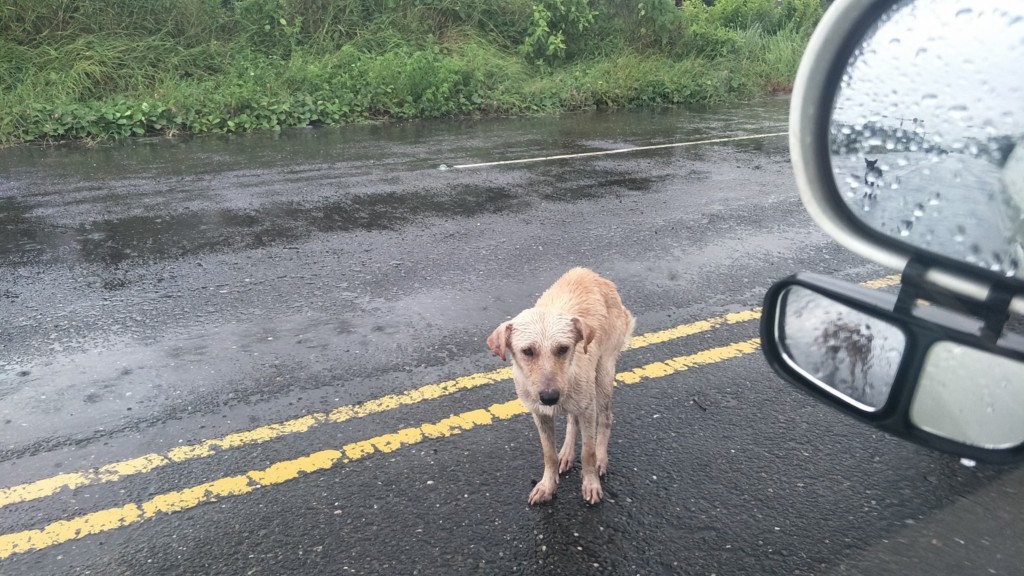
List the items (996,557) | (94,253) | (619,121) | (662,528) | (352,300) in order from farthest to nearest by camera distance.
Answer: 1. (619,121)
2. (94,253)
3. (352,300)
4. (662,528)
5. (996,557)

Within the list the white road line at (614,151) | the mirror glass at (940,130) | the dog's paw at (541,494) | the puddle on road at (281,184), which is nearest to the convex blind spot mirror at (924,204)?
the mirror glass at (940,130)

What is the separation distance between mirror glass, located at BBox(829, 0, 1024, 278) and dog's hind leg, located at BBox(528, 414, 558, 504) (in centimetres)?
198

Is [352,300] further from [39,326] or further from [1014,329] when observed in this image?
[1014,329]

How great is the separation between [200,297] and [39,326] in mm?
1050

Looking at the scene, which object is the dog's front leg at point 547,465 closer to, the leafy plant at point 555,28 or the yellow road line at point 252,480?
the yellow road line at point 252,480

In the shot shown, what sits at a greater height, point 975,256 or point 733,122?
point 975,256

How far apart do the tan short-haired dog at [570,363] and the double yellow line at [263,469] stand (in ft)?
2.14

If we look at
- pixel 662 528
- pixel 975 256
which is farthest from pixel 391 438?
pixel 975 256

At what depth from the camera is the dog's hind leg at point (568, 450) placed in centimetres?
359

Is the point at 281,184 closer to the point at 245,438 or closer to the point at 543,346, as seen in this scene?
the point at 245,438

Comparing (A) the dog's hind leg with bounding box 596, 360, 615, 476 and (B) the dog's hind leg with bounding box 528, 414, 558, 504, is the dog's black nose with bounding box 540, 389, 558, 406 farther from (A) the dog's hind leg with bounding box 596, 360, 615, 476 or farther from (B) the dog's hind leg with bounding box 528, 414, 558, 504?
(A) the dog's hind leg with bounding box 596, 360, 615, 476

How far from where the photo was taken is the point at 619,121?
14.8 metres

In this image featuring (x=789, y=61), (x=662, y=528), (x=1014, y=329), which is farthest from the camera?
(x=789, y=61)

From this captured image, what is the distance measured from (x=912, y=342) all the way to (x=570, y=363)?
1.91 metres
